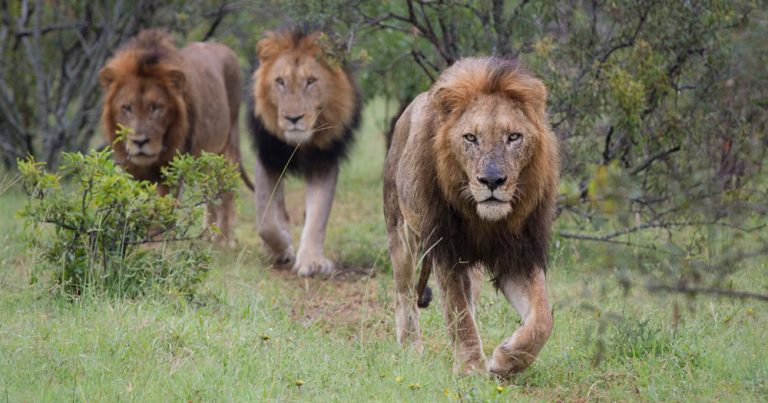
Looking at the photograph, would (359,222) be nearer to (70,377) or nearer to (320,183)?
(320,183)

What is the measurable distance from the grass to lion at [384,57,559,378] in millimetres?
205

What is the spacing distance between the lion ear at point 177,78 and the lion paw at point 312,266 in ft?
4.83

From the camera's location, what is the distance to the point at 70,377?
436 cm

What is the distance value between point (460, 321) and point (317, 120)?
142 inches

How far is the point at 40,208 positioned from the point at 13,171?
5502 millimetres

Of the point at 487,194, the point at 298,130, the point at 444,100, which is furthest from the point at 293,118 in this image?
the point at 487,194

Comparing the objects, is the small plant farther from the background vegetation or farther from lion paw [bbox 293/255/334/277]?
lion paw [bbox 293/255/334/277]

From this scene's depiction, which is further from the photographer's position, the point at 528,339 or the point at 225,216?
the point at 225,216

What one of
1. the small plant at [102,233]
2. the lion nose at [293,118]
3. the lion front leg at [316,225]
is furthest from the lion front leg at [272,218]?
the small plant at [102,233]

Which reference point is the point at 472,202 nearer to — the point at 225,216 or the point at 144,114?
the point at 144,114

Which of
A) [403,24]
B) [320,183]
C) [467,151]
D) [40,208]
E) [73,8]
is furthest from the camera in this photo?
[73,8]

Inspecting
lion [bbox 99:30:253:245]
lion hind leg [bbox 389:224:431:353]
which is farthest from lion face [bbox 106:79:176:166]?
lion hind leg [bbox 389:224:431:353]

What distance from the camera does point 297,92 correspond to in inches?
321

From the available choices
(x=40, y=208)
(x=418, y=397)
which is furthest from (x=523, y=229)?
(x=40, y=208)
